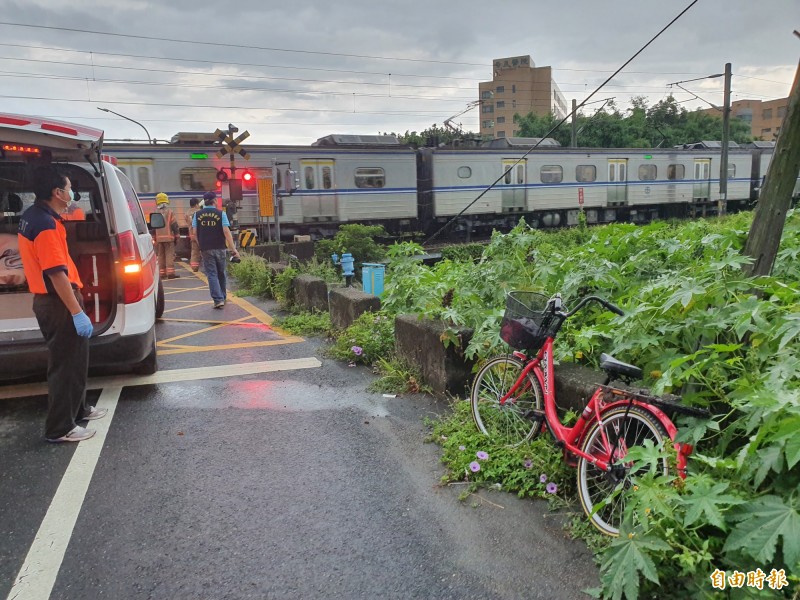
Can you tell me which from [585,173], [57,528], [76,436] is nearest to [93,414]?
[76,436]

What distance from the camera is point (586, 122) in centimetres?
3791

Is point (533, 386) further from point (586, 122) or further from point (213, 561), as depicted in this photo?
point (586, 122)

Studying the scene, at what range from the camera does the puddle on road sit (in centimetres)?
483

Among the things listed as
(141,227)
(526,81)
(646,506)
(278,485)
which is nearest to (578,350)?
(646,506)

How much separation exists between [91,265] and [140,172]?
13.4 metres

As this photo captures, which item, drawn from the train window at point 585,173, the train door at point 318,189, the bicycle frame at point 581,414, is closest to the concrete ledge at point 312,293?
the bicycle frame at point 581,414

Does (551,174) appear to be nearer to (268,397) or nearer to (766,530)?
(268,397)

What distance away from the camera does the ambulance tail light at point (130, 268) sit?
15.9 feet

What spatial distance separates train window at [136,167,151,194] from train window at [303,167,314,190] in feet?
15.0

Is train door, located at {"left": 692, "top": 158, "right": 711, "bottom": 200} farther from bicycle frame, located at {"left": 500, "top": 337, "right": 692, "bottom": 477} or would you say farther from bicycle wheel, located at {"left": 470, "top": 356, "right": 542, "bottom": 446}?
bicycle frame, located at {"left": 500, "top": 337, "right": 692, "bottom": 477}

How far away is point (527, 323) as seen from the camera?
3.51m

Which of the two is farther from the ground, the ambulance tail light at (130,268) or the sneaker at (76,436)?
the ambulance tail light at (130,268)

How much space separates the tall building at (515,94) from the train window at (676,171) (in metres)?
59.5

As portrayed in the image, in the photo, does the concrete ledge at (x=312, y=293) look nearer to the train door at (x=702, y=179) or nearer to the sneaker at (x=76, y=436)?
the sneaker at (x=76, y=436)
